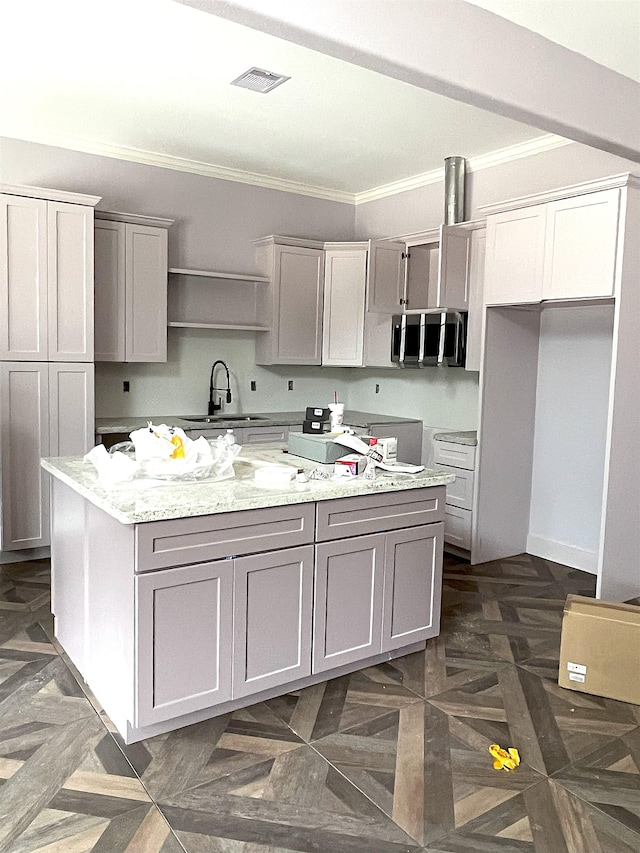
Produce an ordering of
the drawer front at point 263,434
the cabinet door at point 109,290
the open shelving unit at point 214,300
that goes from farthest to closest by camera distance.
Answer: the open shelving unit at point 214,300, the drawer front at point 263,434, the cabinet door at point 109,290

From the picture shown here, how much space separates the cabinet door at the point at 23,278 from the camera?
165 inches

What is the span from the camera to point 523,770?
243 cm

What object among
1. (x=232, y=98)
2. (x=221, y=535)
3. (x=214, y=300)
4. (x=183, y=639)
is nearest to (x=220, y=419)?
(x=214, y=300)

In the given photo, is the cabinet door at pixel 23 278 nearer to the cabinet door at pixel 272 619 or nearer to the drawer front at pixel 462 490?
the cabinet door at pixel 272 619

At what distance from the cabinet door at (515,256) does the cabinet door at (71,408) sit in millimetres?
2738

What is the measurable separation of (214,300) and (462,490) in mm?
2506

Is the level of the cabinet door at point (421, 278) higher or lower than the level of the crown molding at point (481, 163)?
lower

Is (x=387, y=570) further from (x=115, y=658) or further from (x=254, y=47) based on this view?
(x=254, y=47)

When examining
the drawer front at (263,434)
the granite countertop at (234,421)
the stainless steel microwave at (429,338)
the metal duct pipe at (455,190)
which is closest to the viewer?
the granite countertop at (234,421)

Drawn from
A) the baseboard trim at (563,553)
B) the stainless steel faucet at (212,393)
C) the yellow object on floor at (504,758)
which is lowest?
the yellow object on floor at (504,758)

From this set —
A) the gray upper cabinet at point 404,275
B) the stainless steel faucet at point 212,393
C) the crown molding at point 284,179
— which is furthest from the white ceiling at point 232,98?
the stainless steel faucet at point 212,393

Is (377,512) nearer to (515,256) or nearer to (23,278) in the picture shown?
(515,256)

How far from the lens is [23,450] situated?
14.4 feet

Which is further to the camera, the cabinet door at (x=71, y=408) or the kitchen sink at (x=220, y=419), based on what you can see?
the kitchen sink at (x=220, y=419)
